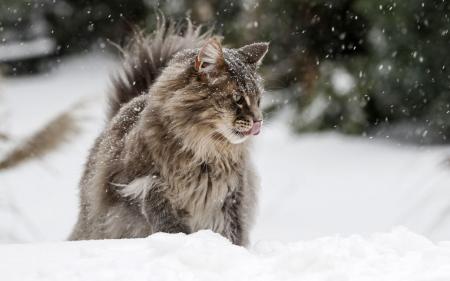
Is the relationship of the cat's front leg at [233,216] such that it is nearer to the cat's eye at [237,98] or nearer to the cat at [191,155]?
the cat at [191,155]

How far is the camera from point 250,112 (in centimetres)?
399

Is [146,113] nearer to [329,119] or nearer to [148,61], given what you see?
[148,61]

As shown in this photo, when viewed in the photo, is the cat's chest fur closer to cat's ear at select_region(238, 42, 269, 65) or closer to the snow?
cat's ear at select_region(238, 42, 269, 65)

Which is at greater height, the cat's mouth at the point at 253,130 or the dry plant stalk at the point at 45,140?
the cat's mouth at the point at 253,130

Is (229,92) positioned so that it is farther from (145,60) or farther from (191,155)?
(145,60)

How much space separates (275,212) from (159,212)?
405 centimetres

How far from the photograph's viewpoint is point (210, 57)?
3.99 m

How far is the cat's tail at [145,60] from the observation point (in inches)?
199

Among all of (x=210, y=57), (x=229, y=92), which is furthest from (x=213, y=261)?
(x=210, y=57)

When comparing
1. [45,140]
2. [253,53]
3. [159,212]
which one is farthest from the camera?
[45,140]

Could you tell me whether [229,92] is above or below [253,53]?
below

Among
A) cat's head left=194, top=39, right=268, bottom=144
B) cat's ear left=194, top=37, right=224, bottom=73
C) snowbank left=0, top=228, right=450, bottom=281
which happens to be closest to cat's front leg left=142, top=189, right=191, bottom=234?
cat's head left=194, top=39, right=268, bottom=144

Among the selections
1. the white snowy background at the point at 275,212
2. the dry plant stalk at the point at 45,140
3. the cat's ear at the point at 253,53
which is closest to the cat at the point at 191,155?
the cat's ear at the point at 253,53

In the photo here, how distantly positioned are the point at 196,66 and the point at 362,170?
511 cm
